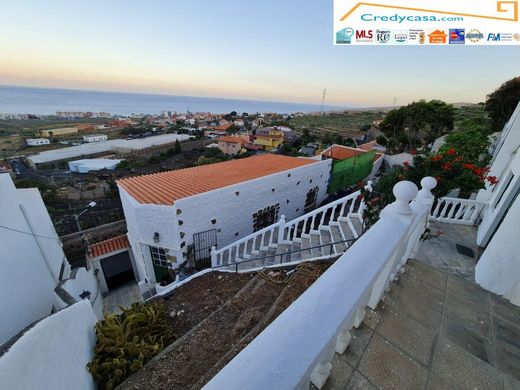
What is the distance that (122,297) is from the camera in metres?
8.93

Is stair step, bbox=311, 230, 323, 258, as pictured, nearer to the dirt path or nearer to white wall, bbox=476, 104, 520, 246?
the dirt path

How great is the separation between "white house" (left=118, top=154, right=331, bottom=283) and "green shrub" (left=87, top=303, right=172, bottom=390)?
220cm

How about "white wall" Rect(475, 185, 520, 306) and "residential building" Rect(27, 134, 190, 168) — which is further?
"residential building" Rect(27, 134, 190, 168)

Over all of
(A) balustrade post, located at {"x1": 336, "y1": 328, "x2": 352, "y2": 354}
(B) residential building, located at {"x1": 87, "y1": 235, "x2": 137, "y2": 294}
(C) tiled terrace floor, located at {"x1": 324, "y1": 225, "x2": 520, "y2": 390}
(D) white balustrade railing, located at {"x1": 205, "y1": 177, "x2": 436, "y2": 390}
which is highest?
(D) white balustrade railing, located at {"x1": 205, "y1": 177, "x2": 436, "y2": 390}

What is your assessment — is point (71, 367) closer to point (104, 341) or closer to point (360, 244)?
point (104, 341)

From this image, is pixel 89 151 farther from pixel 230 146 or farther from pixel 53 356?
pixel 53 356

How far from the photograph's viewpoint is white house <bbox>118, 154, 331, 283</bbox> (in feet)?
21.0

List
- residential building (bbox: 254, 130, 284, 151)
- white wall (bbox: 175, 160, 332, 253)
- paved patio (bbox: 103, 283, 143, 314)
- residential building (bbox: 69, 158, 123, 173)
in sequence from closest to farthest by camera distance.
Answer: white wall (bbox: 175, 160, 332, 253) < paved patio (bbox: 103, 283, 143, 314) < residential building (bbox: 69, 158, 123, 173) < residential building (bbox: 254, 130, 284, 151)

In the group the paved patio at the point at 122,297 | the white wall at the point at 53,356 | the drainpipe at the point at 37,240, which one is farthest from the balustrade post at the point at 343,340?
the paved patio at the point at 122,297

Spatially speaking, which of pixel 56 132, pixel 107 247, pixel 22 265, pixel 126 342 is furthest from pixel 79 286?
pixel 56 132

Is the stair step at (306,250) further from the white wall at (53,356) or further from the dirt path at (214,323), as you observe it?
the white wall at (53,356)

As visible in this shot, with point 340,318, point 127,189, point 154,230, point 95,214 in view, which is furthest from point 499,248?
point 95,214

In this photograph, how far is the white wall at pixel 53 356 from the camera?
2.30 meters

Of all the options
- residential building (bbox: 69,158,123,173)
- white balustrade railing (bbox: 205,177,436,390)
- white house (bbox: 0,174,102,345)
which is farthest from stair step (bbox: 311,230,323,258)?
residential building (bbox: 69,158,123,173)
